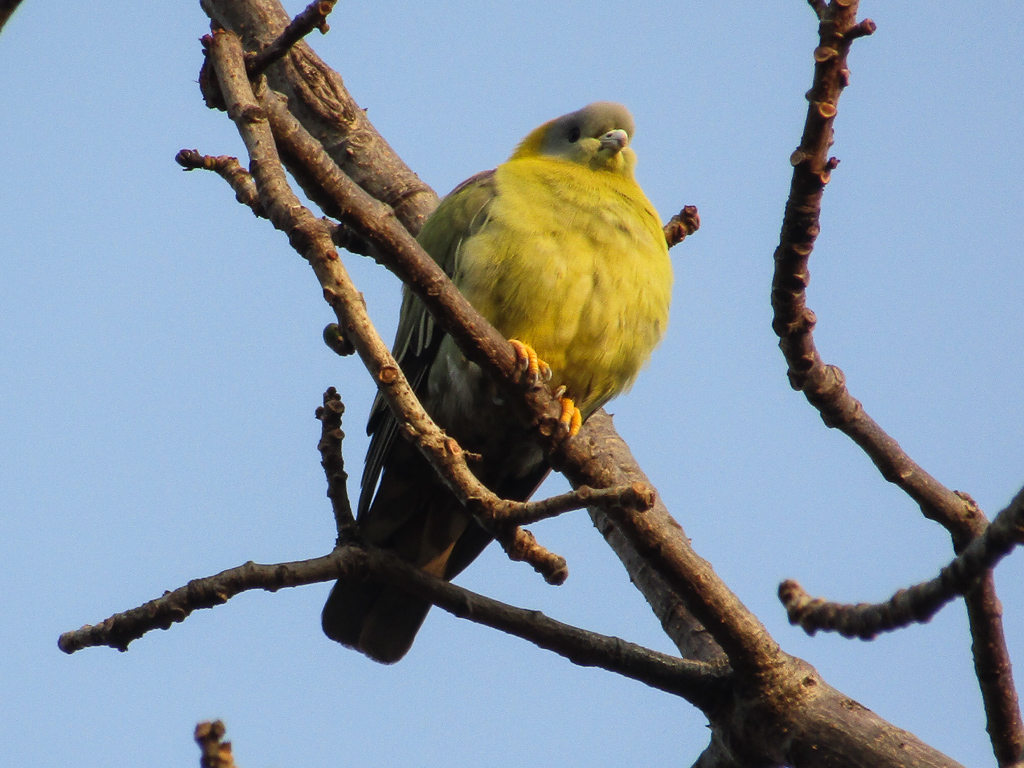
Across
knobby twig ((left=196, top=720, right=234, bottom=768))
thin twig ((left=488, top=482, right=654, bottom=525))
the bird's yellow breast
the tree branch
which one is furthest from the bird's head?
knobby twig ((left=196, top=720, right=234, bottom=768))

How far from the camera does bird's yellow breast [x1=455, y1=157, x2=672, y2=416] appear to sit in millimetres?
3918

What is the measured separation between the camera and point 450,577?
14.4 feet

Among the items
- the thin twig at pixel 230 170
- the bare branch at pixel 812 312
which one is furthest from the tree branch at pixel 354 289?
the bare branch at pixel 812 312

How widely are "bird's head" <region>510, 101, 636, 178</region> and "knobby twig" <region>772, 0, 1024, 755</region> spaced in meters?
1.96

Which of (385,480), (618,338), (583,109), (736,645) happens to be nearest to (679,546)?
(736,645)

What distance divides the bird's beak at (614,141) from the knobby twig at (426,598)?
2.25 m

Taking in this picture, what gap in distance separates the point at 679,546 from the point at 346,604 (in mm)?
1498

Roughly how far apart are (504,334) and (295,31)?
57.1 inches

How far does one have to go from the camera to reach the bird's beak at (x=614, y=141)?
472 cm

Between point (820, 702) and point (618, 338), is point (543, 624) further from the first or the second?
point (618, 338)

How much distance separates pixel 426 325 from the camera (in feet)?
13.7

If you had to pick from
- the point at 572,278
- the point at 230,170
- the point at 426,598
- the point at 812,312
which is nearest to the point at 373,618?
the point at 426,598

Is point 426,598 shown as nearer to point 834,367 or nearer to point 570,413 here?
point 570,413

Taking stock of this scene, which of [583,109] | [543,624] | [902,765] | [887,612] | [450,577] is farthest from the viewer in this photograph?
[583,109]
